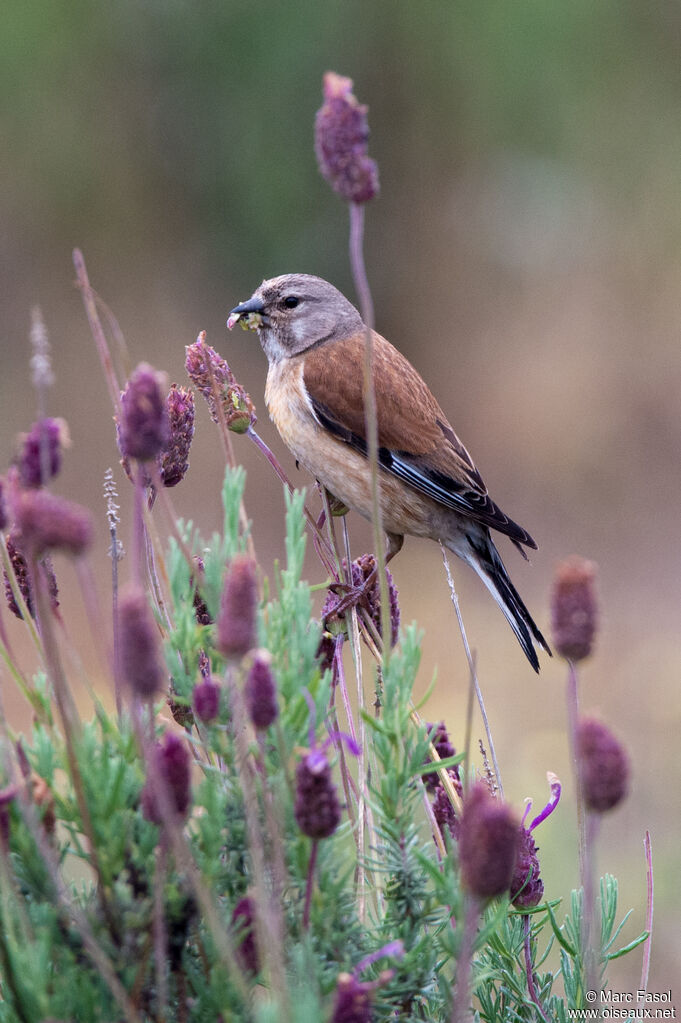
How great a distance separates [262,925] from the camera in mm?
1125

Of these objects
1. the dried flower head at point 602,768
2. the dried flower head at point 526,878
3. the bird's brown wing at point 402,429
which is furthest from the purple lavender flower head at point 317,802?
the bird's brown wing at point 402,429

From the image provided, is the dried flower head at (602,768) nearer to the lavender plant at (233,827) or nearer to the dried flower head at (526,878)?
the lavender plant at (233,827)

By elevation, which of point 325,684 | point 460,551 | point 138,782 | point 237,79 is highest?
point 237,79

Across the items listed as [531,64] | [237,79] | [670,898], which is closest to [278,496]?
[237,79]

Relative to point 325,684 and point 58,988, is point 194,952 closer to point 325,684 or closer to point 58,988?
point 58,988

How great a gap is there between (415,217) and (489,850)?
7.54 metres

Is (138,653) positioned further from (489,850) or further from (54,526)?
(489,850)

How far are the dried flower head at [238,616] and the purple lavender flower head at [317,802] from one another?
0.47ft

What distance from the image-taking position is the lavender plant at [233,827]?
1.13 meters

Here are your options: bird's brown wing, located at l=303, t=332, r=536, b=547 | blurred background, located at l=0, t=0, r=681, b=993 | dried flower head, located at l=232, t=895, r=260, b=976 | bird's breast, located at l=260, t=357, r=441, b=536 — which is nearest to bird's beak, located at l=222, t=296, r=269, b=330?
bird's breast, located at l=260, t=357, r=441, b=536

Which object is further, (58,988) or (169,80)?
(169,80)

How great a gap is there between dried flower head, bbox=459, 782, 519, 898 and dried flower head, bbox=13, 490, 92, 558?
17.5 inches

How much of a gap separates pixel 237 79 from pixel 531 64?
1.88 meters

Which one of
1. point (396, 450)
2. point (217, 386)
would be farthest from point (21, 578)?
point (396, 450)
